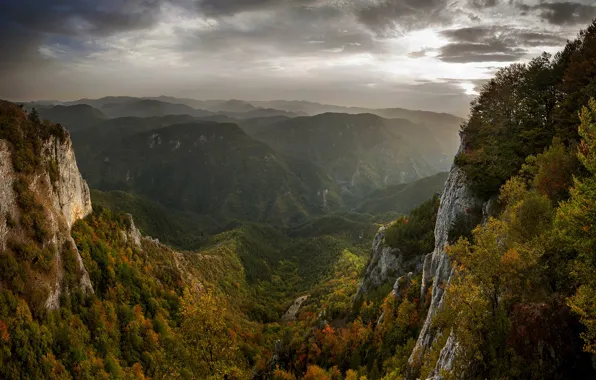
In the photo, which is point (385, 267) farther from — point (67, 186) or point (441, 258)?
point (67, 186)

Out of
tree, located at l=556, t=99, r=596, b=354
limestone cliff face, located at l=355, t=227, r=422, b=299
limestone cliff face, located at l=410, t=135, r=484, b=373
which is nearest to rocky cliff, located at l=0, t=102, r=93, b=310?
limestone cliff face, located at l=410, t=135, r=484, b=373

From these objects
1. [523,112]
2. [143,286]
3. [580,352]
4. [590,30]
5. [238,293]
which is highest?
[590,30]

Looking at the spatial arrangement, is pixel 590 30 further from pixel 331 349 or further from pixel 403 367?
pixel 331 349

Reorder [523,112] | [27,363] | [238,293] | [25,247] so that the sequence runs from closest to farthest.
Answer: [523,112] → [27,363] → [25,247] → [238,293]

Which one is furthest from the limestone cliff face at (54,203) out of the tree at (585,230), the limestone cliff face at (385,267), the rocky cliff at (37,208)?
the tree at (585,230)

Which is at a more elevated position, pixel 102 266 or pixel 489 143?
pixel 489 143

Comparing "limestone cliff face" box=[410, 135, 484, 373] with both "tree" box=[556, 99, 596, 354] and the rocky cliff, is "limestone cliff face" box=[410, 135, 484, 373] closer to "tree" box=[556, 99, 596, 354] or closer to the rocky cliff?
"tree" box=[556, 99, 596, 354]

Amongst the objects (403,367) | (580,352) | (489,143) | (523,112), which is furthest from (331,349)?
(580,352)
